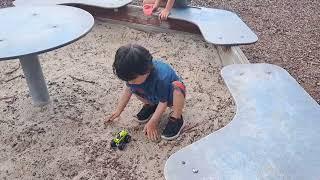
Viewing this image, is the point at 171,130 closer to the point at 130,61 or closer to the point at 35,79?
the point at 130,61

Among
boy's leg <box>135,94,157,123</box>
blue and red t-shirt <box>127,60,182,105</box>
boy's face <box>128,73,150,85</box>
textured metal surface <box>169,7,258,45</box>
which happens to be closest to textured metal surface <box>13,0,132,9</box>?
textured metal surface <box>169,7,258,45</box>

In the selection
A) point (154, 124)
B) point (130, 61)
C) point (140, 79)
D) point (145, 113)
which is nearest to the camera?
point (130, 61)

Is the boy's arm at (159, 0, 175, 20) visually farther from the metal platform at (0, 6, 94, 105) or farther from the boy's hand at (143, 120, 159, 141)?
the boy's hand at (143, 120, 159, 141)

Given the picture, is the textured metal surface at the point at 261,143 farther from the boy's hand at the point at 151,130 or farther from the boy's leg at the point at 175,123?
the boy's hand at the point at 151,130

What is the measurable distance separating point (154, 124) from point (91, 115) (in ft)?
1.83

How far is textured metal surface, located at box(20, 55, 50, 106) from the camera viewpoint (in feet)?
9.02

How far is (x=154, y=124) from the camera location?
98.1 inches

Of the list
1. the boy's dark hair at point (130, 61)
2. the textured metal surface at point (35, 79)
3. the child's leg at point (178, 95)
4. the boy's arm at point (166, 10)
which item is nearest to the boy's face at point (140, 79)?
the boy's dark hair at point (130, 61)

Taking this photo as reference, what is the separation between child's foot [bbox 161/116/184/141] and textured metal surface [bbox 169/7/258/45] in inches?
31.7

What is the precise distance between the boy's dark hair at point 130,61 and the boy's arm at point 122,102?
405 millimetres

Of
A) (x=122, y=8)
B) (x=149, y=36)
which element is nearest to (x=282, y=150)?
(x=149, y=36)

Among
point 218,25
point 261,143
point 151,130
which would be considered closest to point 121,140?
point 151,130

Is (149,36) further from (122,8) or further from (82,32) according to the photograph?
(82,32)

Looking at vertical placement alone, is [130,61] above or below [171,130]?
above
